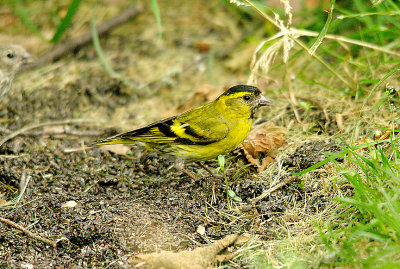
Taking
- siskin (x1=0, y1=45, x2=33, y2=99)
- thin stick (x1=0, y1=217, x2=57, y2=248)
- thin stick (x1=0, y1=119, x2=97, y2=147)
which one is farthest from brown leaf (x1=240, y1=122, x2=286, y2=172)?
siskin (x1=0, y1=45, x2=33, y2=99)

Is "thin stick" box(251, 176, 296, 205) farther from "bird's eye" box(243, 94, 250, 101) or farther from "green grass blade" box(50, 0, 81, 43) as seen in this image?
"green grass blade" box(50, 0, 81, 43)

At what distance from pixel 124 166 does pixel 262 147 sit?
143 cm

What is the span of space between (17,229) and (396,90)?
11.9 ft

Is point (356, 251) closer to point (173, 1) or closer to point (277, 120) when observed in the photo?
point (277, 120)

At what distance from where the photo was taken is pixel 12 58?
6000 millimetres

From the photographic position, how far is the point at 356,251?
303cm

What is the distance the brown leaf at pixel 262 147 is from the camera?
4.46 metres

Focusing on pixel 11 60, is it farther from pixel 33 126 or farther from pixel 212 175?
pixel 212 175

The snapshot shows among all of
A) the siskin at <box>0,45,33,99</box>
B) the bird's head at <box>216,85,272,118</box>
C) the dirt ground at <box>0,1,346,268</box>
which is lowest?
the dirt ground at <box>0,1,346,268</box>

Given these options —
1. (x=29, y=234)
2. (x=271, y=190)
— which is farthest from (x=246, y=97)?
(x=29, y=234)

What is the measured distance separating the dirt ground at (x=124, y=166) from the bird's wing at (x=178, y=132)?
34cm

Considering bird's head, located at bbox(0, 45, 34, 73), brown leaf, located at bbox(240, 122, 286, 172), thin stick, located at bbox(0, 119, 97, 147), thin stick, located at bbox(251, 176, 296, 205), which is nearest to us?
thin stick, located at bbox(251, 176, 296, 205)

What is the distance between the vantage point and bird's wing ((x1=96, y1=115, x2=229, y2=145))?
14.8ft

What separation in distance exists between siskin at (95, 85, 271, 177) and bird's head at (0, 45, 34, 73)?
2.14 metres
